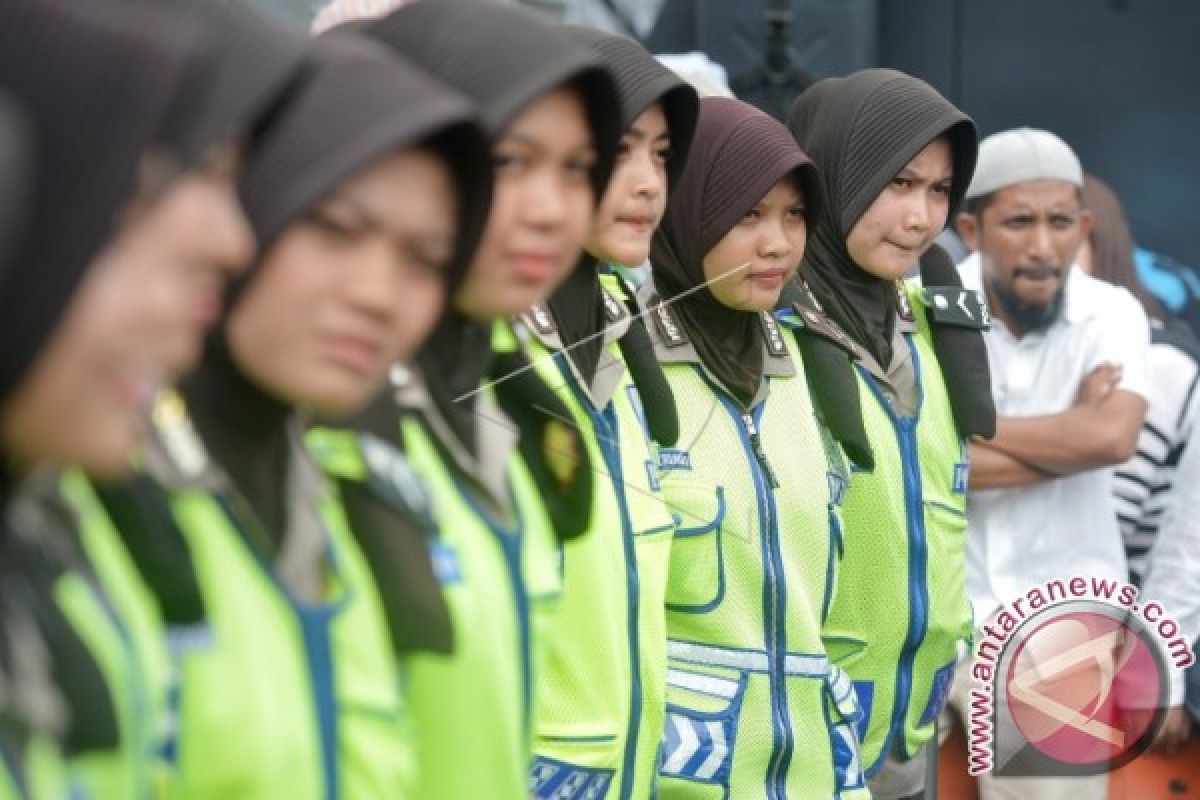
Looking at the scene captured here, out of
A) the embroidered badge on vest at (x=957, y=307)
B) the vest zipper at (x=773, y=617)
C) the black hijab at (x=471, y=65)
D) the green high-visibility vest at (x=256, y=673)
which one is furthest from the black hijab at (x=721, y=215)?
the green high-visibility vest at (x=256, y=673)

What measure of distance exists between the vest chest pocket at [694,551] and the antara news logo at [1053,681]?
4.96 feet

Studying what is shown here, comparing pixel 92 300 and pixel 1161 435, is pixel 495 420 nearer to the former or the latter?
pixel 92 300

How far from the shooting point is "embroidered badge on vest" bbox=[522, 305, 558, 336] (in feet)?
14.9

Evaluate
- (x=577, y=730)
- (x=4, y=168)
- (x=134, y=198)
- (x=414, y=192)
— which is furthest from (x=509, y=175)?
(x=4, y=168)

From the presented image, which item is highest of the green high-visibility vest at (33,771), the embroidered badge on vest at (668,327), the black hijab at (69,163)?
the black hijab at (69,163)

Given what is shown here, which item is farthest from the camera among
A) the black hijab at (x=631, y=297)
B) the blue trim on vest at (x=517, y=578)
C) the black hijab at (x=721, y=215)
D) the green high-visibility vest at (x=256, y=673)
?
the black hijab at (x=721, y=215)

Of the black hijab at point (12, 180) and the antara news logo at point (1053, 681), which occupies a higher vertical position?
the black hijab at point (12, 180)

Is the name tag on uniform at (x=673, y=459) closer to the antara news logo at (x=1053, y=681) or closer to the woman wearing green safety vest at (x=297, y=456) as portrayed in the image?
the antara news logo at (x=1053, y=681)

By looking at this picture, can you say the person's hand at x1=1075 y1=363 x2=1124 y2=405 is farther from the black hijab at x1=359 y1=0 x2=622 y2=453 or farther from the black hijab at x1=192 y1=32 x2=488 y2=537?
the black hijab at x1=192 y1=32 x2=488 y2=537

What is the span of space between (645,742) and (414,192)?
66.6 inches

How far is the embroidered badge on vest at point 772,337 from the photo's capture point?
18.1ft

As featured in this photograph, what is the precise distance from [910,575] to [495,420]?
2.26 metres

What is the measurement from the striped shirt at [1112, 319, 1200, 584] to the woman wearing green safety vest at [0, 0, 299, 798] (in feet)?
15.3

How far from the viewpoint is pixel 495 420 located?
3.78 m
